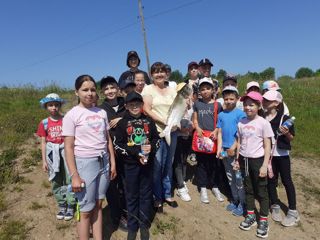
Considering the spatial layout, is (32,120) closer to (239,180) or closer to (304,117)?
(239,180)

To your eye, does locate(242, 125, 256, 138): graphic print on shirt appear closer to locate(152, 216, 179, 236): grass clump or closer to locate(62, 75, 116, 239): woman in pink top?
locate(152, 216, 179, 236): grass clump

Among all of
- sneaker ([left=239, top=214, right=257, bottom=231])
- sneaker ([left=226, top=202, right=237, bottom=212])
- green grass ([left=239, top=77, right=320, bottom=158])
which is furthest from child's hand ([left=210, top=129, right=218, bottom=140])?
green grass ([left=239, top=77, right=320, bottom=158])

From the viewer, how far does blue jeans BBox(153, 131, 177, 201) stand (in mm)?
4164

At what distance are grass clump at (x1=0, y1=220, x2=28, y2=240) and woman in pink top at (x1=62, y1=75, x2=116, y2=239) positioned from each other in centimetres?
132

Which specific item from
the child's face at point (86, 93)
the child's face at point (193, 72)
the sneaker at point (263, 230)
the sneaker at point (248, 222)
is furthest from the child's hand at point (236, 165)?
the child's face at point (86, 93)

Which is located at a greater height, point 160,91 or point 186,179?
point 160,91

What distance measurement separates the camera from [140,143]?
12.0 feet

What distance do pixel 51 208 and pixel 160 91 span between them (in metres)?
2.71

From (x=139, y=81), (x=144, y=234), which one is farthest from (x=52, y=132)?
(x=144, y=234)

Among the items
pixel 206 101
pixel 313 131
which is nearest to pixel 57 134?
pixel 206 101

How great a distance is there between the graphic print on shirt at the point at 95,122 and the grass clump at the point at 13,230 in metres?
2.12

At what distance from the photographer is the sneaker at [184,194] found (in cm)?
495

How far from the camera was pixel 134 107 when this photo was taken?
3641mm

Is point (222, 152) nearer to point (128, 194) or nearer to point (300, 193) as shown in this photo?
point (128, 194)
